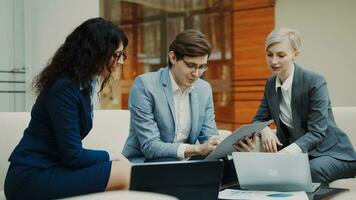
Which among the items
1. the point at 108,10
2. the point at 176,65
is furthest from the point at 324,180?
the point at 108,10

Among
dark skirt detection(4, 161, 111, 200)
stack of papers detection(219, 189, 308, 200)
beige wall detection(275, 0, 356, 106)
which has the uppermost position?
beige wall detection(275, 0, 356, 106)

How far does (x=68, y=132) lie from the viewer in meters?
1.83

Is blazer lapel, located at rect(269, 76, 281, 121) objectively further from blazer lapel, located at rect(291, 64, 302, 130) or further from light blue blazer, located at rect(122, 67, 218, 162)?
light blue blazer, located at rect(122, 67, 218, 162)

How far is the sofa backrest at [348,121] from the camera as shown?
281cm

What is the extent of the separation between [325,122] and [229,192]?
34.4 inches

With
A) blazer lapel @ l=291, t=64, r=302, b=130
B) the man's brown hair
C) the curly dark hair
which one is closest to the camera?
the curly dark hair

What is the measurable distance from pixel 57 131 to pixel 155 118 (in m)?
0.75

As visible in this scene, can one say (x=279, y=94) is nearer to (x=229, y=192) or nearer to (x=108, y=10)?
(x=229, y=192)

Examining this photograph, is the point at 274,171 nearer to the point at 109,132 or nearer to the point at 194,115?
the point at 194,115

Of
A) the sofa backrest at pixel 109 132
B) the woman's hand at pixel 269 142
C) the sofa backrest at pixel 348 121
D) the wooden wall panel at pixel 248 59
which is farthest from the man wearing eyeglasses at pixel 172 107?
the wooden wall panel at pixel 248 59

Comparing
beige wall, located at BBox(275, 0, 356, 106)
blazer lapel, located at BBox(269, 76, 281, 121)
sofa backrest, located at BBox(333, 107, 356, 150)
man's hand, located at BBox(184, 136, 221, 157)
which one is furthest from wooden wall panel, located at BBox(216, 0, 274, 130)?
man's hand, located at BBox(184, 136, 221, 157)

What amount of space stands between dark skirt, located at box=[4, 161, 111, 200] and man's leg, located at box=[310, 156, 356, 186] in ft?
3.71

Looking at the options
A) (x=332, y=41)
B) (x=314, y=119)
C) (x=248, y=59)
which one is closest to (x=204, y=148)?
(x=314, y=119)

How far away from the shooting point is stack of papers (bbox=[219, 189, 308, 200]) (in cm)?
173
